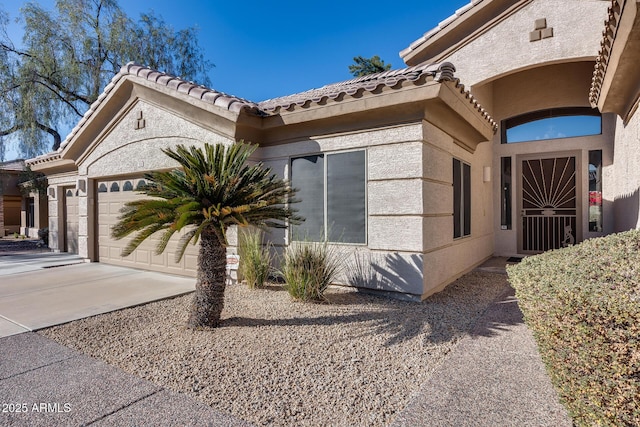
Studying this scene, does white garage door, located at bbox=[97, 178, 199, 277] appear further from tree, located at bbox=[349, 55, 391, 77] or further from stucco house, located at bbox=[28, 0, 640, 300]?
tree, located at bbox=[349, 55, 391, 77]

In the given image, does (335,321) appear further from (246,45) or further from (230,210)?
(246,45)

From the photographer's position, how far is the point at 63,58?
1850cm

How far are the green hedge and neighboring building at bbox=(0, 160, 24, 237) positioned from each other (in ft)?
83.1

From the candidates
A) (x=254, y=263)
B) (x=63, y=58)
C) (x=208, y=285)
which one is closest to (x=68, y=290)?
(x=254, y=263)

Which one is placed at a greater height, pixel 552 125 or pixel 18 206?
pixel 552 125

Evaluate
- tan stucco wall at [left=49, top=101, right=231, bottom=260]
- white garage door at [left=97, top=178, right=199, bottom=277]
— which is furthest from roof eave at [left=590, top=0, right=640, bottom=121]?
white garage door at [left=97, top=178, right=199, bottom=277]

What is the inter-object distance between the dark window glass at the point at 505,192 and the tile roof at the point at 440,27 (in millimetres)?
4461

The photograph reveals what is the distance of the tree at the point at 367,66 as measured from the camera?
25.8 meters

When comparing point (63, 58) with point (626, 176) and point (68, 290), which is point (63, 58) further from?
point (626, 176)

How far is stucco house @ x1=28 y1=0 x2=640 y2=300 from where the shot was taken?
20.5 feet

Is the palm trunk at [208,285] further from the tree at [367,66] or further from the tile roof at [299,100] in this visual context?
the tree at [367,66]

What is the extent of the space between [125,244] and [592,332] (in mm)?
10679

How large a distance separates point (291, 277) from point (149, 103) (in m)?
6.16

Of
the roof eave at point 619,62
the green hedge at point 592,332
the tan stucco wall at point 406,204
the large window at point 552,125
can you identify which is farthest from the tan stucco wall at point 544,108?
the green hedge at point 592,332
